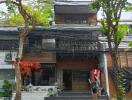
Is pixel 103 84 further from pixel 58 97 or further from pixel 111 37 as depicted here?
pixel 111 37

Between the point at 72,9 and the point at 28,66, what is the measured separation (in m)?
6.78

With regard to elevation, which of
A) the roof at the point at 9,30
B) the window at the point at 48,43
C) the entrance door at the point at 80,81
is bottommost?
the entrance door at the point at 80,81

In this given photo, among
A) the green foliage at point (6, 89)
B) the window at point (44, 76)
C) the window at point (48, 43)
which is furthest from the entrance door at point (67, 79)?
the green foliage at point (6, 89)

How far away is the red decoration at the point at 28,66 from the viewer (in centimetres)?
2324

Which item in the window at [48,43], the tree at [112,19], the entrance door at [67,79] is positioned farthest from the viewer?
the entrance door at [67,79]

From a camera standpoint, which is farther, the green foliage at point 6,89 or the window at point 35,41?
the window at point 35,41

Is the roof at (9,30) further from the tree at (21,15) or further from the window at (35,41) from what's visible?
the tree at (21,15)

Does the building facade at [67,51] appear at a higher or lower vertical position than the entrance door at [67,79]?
higher

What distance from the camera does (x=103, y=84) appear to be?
24.1 metres

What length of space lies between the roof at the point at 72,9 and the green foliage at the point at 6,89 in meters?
7.30

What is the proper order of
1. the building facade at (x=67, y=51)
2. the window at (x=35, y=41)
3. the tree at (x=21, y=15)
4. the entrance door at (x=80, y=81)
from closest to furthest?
the tree at (x=21, y=15), the building facade at (x=67, y=51), the window at (x=35, y=41), the entrance door at (x=80, y=81)

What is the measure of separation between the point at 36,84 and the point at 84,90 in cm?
384

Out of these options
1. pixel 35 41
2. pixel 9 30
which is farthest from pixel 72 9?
pixel 9 30

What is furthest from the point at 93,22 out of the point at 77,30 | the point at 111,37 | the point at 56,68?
the point at 111,37
